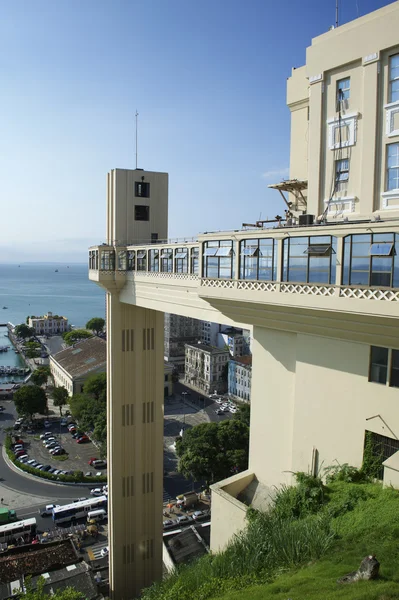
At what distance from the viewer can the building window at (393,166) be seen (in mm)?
7238

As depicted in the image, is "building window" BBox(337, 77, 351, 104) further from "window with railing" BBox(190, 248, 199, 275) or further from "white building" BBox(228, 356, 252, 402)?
"white building" BBox(228, 356, 252, 402)

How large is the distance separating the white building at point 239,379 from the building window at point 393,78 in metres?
45.8

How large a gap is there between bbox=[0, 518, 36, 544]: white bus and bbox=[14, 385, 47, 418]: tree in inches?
729

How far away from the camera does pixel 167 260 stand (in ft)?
43.6

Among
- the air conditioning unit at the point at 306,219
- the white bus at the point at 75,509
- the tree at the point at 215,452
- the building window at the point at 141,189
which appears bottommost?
the white bus at the point at 75,509

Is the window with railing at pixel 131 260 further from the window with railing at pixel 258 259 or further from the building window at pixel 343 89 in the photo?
the building window at pixel 343 89

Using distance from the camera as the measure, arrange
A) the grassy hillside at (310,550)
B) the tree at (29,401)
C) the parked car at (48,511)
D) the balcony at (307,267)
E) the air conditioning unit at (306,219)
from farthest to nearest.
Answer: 1. the tree at (29,401)
2. the parked car at (48,511)
3. the air conditioning unit at (306,219)
4. the balcony at (307,267)
5. the grassy hillside at (310,550)

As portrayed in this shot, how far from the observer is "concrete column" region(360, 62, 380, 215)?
7414 millimetres

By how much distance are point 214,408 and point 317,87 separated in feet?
155

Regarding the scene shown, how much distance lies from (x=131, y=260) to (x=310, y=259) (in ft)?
33.0

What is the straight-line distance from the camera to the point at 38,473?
3425 cm

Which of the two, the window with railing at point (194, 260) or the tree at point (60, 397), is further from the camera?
the tree at point (60, 397)

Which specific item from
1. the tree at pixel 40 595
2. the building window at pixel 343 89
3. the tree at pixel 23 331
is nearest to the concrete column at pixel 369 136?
the building window at pixel 343 89

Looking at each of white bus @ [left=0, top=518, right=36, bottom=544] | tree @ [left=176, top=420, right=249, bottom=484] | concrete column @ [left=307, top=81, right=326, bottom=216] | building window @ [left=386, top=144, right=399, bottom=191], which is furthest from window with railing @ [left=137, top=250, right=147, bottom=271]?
white bus @ [left=0, top=518, right=36, bottom=544]
